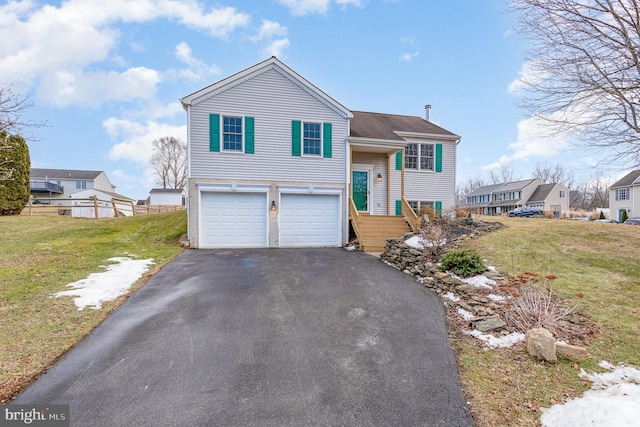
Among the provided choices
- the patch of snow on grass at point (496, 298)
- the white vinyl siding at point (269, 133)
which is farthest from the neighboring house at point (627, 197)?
the patch of snow on grass at point (496, 298)

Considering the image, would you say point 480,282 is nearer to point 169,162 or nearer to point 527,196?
point 169,162

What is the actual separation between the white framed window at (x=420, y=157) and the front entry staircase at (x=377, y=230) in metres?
3.69

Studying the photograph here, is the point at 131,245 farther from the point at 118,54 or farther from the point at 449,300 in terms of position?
the point at 449,300

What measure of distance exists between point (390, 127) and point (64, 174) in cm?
5224

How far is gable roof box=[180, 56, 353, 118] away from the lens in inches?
436

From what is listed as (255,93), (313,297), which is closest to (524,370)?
(313,297)

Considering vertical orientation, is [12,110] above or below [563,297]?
above

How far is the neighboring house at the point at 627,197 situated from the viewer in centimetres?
3189

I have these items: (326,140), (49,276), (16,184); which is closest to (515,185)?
(326,140)

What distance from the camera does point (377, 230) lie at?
1168cm

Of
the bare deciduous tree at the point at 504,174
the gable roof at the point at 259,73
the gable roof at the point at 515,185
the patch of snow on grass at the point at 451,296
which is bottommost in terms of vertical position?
the patch of snow on grass at the point at 451,296

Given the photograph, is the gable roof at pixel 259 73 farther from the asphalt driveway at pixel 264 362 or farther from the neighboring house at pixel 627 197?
the neighboring house at pixel 627 197

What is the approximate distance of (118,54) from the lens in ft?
44.1

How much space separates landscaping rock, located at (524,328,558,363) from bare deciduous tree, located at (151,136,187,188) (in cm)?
4885
